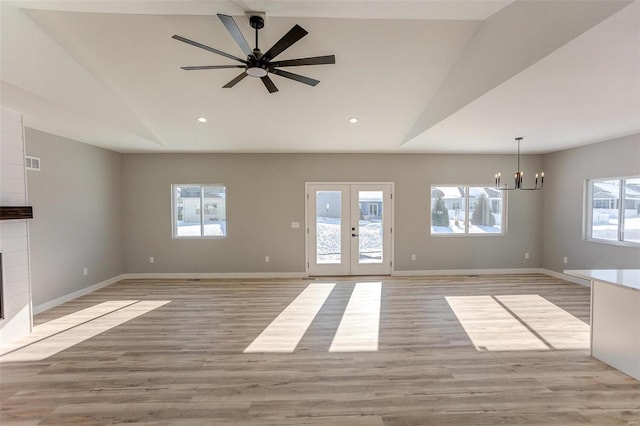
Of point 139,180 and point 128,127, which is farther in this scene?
point 139,180

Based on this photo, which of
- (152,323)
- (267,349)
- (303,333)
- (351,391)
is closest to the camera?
(351,391)

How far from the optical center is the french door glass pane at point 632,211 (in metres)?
4.39

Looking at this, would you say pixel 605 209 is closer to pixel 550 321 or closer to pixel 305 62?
pixel 550 321

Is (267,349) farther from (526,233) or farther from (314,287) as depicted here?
(526,233)

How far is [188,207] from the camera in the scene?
19.4 ft

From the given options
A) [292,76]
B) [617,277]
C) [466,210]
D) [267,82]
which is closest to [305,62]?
[292,76]

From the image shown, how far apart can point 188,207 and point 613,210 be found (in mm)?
8048

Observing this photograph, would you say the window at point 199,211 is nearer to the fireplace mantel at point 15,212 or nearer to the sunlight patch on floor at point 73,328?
the sunlight patch on floor at point 73,328

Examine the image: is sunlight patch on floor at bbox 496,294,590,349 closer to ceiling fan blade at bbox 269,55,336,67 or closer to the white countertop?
the white countertop

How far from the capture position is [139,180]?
18.8 ft

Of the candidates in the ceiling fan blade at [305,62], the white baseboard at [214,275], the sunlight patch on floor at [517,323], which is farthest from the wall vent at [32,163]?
the sunlight patch on floor at [517,323]

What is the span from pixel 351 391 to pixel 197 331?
208cm

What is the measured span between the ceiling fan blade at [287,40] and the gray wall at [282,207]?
11.9 feet

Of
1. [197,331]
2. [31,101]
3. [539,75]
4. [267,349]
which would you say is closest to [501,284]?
[539,75]
